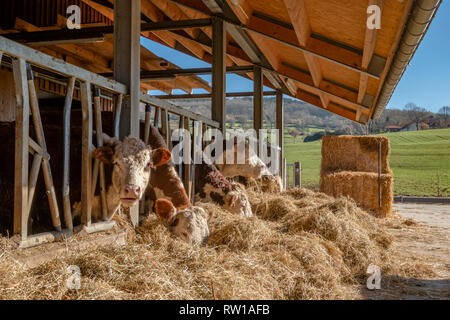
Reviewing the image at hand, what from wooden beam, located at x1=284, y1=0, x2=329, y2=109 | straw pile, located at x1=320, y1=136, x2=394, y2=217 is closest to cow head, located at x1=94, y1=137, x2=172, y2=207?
wooden beam, located at x1=284, y1=0, x2=329, y2=109

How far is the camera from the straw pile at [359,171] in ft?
30.5

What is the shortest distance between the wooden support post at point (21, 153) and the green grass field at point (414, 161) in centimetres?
2116

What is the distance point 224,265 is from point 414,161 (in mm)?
43437

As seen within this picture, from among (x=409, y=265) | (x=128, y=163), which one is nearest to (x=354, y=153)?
(x=409, y=265)

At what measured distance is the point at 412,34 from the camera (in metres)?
3.80

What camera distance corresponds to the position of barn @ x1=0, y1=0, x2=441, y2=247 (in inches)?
113

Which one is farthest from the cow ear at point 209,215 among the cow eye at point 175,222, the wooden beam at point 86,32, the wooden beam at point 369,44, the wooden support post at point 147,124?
the wooden beam at point 86,32

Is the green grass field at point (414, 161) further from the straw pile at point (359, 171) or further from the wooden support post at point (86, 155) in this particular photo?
the wooden support post at point (86, 155)

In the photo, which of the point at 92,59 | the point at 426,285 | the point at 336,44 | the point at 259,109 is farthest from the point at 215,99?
the point at 426,285

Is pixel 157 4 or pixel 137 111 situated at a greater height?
pixel 157 4

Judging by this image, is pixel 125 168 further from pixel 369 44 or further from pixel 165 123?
pixel 369 44
